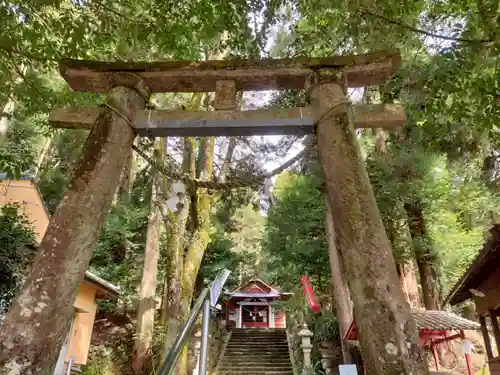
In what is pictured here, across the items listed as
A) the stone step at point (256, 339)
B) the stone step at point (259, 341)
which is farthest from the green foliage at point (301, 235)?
the stone step at point (256, 339)

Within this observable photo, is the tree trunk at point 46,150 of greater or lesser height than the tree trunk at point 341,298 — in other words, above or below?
above

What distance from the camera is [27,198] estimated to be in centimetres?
951

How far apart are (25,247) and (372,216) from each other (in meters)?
7.02

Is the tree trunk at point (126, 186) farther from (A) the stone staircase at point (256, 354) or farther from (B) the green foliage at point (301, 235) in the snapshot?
(A) the stone staircase at point (256, 354)

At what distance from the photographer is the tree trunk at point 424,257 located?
1148cm

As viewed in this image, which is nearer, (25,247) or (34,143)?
(25,247)

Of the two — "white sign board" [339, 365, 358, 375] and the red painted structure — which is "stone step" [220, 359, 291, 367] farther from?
"white sign board" [339, 365, 358, 375]

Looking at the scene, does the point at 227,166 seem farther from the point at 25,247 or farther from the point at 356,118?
the point at 356,118

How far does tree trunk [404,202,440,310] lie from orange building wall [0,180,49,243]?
34.9 ft

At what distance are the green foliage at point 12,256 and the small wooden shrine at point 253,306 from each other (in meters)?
15.0

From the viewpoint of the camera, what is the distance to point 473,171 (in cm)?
1299

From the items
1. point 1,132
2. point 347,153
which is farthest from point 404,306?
point 1,132

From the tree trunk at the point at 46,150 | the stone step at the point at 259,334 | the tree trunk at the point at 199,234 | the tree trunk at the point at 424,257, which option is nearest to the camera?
Result: the tree trunk at the point at 199,234

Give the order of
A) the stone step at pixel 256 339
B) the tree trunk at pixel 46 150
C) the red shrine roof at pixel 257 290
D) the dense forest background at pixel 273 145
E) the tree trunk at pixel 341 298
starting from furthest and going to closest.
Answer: the red shrine roof at pixel 257 290 < the stone step at pixel 256 339 < the tree trunk at pixel 46 150 < the tree trunk at pixel 341 298 < the dense forest background at pixel 273 145
